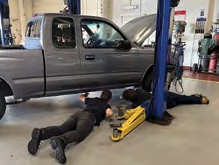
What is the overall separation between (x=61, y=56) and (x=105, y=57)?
816mm

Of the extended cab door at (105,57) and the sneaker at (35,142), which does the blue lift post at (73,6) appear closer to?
the extended cab door at (105,57)

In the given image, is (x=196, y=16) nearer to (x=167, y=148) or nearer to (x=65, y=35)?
(x=65, y=35)

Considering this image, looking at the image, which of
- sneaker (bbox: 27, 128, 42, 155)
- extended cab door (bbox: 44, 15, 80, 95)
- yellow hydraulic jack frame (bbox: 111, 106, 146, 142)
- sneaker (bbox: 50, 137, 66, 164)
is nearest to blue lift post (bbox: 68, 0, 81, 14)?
extended cab door (bbox: 44, 15, 80, 95)

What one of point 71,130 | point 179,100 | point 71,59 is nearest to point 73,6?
point 71,59

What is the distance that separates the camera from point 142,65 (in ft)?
14.0

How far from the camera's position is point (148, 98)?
3.59m

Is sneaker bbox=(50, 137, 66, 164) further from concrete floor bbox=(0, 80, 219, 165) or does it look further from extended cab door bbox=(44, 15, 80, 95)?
extended cab door bbox=(44, 15, 80, 95)

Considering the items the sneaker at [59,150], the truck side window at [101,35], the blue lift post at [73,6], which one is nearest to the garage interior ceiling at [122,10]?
the blue lift post at [73,6]

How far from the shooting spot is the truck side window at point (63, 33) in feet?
11.1

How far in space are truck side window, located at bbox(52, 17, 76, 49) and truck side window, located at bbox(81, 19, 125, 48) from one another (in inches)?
14.0

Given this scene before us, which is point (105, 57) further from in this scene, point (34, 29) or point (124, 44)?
point (34, 29)

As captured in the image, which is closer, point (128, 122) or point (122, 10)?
point (128, 122)

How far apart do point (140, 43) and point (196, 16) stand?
16.0 feet

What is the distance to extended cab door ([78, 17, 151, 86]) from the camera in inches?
143
